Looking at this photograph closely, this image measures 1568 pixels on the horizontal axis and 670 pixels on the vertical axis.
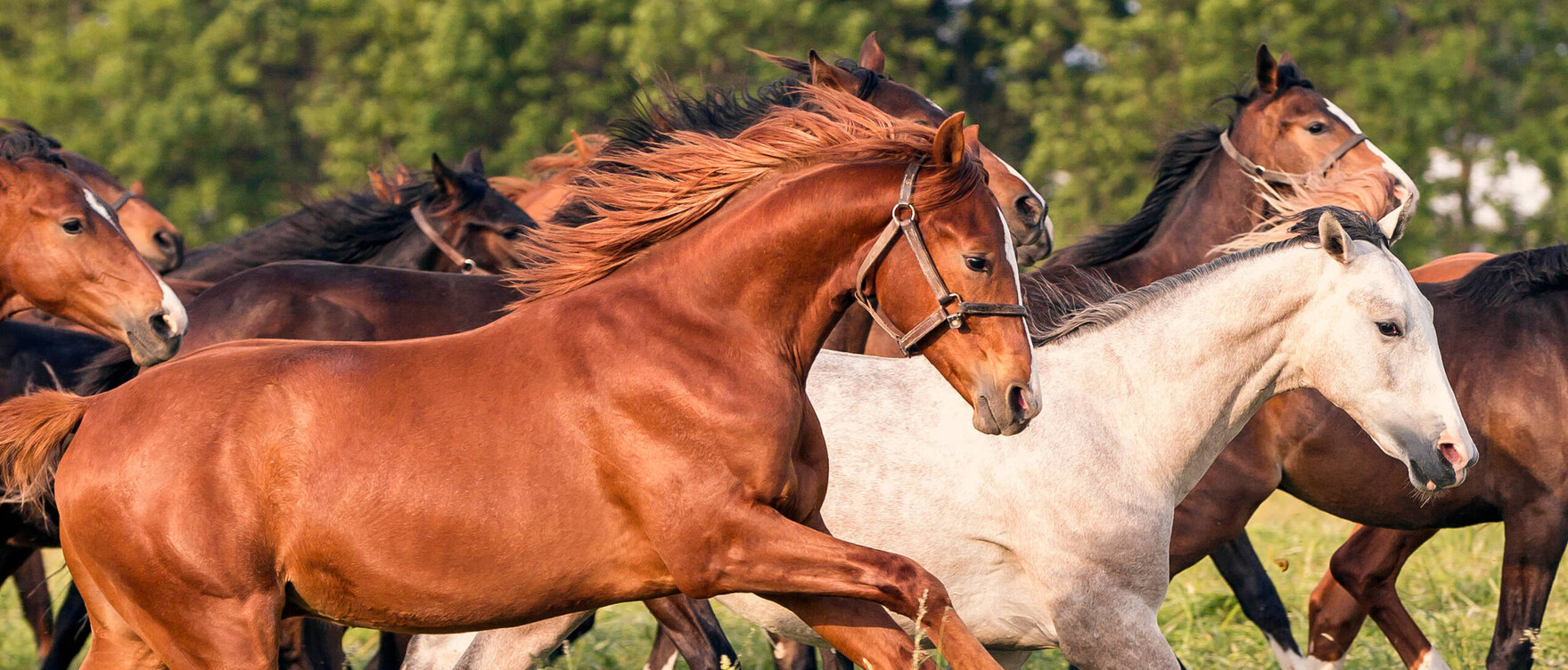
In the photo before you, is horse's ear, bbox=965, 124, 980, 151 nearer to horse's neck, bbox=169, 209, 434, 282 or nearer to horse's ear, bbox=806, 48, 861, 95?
horse's ear, bbox=806, 48, 861, 95

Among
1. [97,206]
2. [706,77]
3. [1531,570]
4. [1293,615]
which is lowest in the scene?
[706,77]

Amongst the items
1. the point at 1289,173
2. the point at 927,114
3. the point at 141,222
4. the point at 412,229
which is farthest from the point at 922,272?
the point at 141,222

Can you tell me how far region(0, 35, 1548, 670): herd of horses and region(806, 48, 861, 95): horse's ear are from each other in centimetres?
1

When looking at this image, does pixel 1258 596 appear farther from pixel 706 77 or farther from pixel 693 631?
pixel 706 77

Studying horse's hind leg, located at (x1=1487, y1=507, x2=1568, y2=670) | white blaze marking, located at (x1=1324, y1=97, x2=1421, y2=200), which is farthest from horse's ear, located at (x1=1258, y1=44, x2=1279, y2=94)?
horse's hind leg, located at (x1=1487, y1=507, x2=1568, y2=670)

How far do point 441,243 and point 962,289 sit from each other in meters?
3.79

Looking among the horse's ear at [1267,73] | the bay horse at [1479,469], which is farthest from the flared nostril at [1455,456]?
the horse's ear at [1267,73]

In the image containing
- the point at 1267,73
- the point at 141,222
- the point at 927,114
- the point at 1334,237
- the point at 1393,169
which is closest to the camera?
the point at 1334,237

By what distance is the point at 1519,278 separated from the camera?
5.46 metres

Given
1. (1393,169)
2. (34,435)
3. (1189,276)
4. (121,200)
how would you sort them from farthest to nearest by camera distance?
1. (121,200)
2. (1393,169)
3. (1189,276)
4. (34,435)

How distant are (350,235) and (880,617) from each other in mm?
4125

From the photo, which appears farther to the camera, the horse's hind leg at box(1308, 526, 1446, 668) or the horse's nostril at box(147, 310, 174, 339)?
the horse's hind leg at box(1308, 526, 1446, 668)

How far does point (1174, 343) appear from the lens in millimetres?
4270

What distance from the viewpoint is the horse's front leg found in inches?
A: 126
